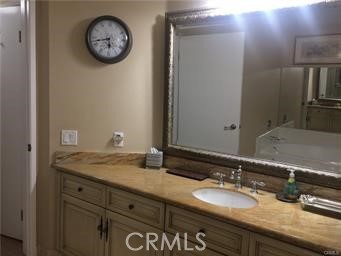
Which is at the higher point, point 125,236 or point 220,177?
point 220,177

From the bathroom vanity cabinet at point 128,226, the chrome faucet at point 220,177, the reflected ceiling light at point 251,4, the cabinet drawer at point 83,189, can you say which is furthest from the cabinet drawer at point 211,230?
the reflected ceiling light at point 251,4

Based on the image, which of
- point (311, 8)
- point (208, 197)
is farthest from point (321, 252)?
point (311, 8)

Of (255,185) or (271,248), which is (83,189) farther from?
(271,248)

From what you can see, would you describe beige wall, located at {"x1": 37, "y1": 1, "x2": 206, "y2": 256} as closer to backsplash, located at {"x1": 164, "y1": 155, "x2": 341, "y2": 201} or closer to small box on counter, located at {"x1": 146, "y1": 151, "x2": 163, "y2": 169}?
small box on counter, located at {"x1": 146, "y1": 151, "x2": 163, "y2": 169}

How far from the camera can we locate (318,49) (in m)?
1.97

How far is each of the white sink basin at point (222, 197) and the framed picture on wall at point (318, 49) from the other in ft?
2.87

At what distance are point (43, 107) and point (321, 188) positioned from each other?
6.42ft

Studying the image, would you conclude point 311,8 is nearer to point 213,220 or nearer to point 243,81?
point 243,81

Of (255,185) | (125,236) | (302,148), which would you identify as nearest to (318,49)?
(302,148)

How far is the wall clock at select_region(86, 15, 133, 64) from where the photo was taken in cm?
248

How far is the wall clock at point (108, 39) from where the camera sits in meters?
2.48

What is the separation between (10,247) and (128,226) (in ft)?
4.68

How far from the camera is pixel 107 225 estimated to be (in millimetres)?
2279

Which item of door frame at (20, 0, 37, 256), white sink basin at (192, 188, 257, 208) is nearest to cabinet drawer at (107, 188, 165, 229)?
white sink basin at (192, 188, 257, 208)
